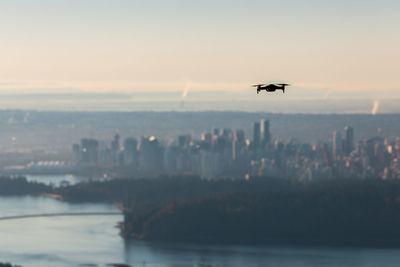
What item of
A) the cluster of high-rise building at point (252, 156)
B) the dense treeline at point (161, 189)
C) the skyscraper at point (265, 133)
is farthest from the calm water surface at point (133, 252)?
the skyscraper at point (265, 133)

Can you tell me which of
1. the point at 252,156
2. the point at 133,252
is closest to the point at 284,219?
the point at 133,252

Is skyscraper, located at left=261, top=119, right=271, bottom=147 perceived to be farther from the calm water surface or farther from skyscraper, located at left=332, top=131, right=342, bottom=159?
the calm water surface

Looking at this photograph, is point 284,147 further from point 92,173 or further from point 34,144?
point 34,144

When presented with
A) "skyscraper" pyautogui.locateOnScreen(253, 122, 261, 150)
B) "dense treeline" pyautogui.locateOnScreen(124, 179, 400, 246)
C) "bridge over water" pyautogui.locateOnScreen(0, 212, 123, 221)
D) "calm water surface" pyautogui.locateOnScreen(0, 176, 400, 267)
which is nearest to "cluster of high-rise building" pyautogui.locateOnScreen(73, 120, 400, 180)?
"skyscraper" pyautogui.locateOnScreen(253, 122, 261, 150)

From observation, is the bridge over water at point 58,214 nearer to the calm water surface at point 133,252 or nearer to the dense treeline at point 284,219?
the calm water surface at point 133,252

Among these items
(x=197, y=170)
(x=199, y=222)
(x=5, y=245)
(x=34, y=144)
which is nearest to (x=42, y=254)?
(x=5, y=245)
